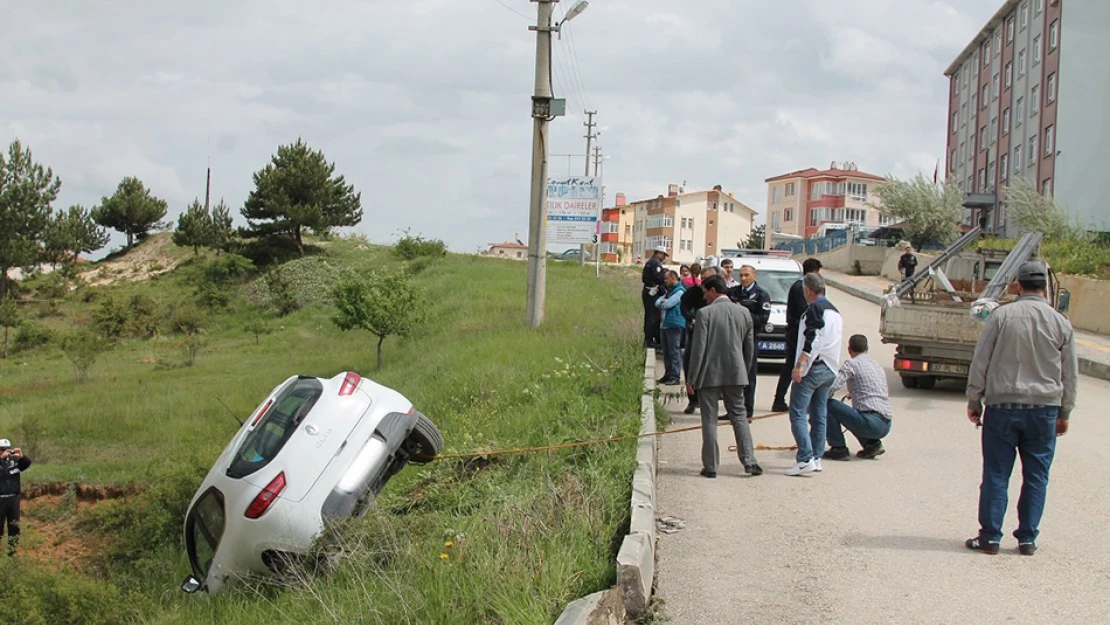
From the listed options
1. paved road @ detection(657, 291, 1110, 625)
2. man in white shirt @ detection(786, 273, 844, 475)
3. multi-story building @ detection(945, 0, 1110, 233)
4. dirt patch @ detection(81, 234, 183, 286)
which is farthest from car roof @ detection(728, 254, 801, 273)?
dirt patch @ detection(81, 234, 183, 286)

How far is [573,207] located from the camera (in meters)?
30.4

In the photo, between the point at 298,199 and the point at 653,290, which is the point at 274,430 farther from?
the point at 298,199

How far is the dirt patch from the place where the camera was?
61.2 metres

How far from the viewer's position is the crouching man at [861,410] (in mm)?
9812

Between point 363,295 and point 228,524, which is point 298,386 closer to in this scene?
point 228,524

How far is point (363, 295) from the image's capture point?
27.2 meters

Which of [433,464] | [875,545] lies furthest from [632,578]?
[433,464]

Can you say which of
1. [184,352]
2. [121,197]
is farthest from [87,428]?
[121,197]

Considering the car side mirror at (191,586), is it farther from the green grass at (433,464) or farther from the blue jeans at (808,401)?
the blue jeans at (808,401)

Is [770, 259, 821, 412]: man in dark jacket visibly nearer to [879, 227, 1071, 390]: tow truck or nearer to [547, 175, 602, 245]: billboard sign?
[879, 227, 1071, 390]: tow truck

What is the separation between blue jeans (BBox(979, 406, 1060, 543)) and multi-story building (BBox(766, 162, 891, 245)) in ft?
343

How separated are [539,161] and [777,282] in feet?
17.7

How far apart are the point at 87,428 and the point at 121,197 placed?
53509 mm

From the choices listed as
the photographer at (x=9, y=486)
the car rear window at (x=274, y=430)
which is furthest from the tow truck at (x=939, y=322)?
the photographer at (x=9, y=486)
